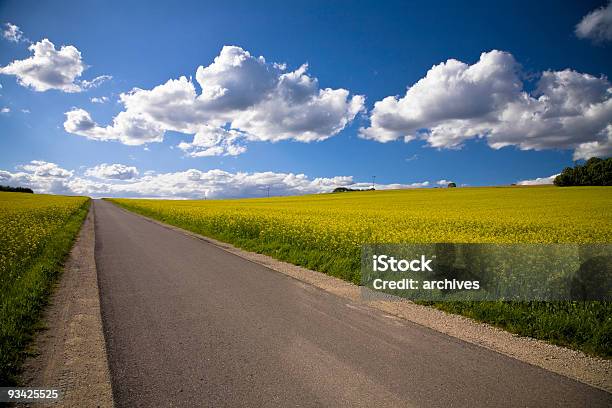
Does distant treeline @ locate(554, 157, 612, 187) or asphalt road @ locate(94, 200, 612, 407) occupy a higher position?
distant treeline @ locate(554, 157, 612, 187)

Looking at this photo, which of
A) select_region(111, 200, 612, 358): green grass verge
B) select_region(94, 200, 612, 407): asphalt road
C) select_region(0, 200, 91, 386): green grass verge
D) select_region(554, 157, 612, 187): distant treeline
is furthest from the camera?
select_region(554, 157, 612, 187): distant treeline

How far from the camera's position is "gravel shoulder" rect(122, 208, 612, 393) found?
465cm

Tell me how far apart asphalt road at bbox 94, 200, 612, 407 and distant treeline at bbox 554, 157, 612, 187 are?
10520 centimetres

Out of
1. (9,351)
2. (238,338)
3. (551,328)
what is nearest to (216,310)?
(238,338)

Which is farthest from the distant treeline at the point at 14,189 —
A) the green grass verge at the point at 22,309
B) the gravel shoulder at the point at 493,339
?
the gravel shoulder at the point at 493,339

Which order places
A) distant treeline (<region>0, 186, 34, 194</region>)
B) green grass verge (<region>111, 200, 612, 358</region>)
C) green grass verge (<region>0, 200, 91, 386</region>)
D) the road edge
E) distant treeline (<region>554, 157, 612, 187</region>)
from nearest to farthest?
the road edge, green grass verge (<region>0, 200, 91, 386</region>), green grass verge (<region>111, 200, 612, 358</region>), distant treeline (<region>554, 157, 612, 187</region>), distant treeline (<region>0, 186, 34, 194</region>)

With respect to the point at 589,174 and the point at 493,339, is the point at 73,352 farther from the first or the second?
the point at 589,174

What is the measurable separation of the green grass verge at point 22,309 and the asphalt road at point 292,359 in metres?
1.09

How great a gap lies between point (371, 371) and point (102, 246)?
14243 mm

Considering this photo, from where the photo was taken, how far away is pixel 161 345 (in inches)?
206

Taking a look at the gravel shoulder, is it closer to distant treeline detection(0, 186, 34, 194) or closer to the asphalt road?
the asphalt road

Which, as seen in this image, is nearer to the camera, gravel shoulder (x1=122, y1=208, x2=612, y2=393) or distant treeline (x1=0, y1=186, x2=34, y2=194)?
gravel shoulder (x1=122, y1=208, x2=612, y2=393)

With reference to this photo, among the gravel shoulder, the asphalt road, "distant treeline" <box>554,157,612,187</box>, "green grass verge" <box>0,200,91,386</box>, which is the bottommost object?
the gravel shoulder

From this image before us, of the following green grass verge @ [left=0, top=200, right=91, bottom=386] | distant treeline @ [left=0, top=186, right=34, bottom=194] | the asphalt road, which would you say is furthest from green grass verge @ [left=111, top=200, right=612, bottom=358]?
distant treeline @ [left=0, top=186, right=34, bottom=194]
